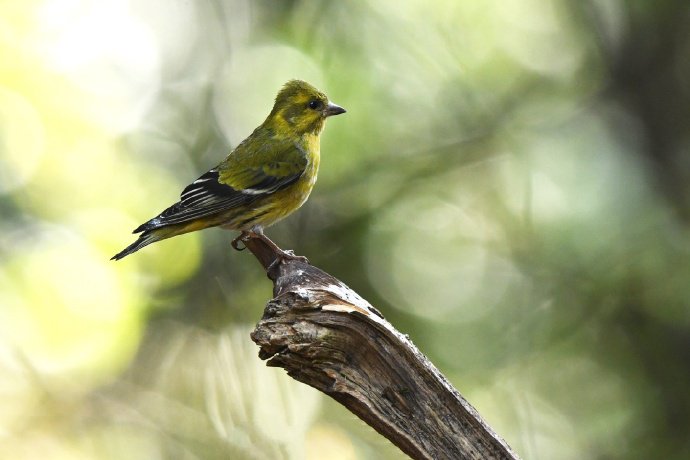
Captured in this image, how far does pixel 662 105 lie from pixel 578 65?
2.40 ft

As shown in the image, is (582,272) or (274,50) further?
(274,50)

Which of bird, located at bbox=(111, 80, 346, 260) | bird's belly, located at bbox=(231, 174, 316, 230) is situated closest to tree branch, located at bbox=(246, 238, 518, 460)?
bird, located at bbox=(111, 80, 346, 260)

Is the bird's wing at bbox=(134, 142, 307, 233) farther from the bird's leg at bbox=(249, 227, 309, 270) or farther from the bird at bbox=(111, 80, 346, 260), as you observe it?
the bird's leg at bbox=(249, 227, 309, 270)

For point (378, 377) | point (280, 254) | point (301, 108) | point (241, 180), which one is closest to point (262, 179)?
point (241, 180)

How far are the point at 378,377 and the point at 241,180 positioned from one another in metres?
2.34

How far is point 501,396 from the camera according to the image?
632 centimetres

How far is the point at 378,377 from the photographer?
3.33 m

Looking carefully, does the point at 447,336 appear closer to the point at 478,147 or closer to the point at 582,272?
the point at 582,272

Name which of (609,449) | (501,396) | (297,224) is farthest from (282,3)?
(609,449)

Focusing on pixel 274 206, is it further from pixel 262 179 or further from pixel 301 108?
pixel 301 108

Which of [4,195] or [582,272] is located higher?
[4,195]

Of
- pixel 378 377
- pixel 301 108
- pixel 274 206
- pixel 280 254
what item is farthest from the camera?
pixel 301 108

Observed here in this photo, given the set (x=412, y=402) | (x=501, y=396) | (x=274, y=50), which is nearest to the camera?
(x=412, y=402)

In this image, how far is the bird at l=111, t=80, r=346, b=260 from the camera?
4973 mm
